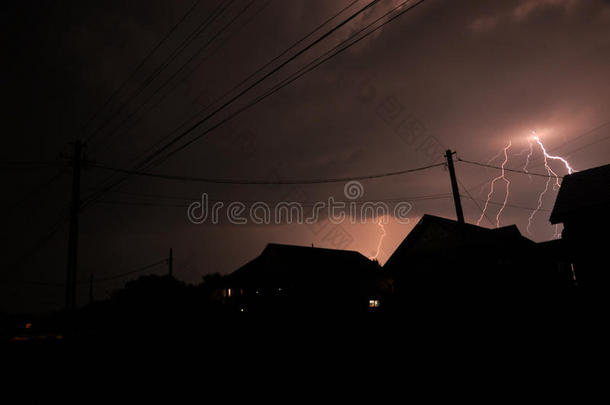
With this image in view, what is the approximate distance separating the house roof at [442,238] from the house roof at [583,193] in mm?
4552

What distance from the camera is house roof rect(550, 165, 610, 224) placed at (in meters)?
15.3

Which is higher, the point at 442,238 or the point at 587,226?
the point at 442,238

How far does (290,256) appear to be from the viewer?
3027 cm

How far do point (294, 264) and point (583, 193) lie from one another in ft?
63.8

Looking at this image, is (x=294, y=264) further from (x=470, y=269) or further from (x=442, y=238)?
(x=470, y=269)

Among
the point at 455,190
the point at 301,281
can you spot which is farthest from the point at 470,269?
the point at 301,281

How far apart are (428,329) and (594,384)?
A: 5068 millimetres

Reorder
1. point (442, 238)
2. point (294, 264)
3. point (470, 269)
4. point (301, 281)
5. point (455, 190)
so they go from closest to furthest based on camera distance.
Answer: point (470, 269) < point (455, 190) < point (442, 238) < point (301, 281) < point (294, 264)

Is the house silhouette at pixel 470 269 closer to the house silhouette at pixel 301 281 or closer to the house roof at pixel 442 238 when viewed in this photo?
the house roof at pixel 442 238

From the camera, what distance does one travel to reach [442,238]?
932 inches

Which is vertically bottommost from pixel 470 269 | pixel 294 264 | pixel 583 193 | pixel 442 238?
pixel 470 269

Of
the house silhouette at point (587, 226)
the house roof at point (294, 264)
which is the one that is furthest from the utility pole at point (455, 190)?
the house roof at point (294, 264)

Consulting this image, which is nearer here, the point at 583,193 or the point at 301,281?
the point at 583,193

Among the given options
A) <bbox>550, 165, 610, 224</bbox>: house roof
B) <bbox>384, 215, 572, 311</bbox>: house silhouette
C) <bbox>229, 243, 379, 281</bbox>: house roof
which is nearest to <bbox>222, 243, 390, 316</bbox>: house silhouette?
<bbox>229, 243, 379, 281</bbox>: house roof
